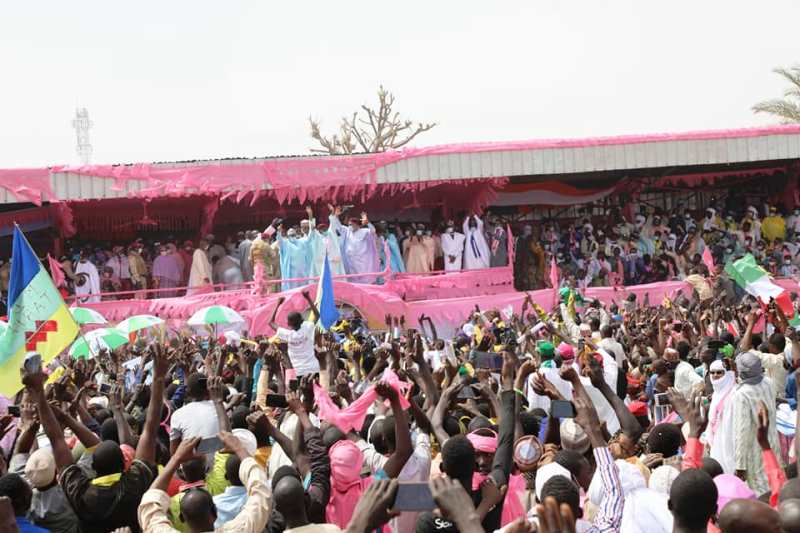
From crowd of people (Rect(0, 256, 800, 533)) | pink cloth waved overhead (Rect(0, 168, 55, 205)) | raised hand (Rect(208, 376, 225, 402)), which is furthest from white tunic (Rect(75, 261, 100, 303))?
raised hand (Rect(208, 376, 225, 402))

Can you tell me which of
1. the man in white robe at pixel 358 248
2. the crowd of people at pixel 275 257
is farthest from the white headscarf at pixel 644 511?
the man in white robe at pixel 358 248

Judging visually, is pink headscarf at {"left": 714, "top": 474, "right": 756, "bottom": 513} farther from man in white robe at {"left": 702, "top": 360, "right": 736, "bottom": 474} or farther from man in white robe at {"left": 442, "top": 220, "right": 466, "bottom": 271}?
man in white robe at {"left": 442, "top": 220, "right": 466, "bottom": 271}

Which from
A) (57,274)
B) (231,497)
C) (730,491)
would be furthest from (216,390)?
(57,274)

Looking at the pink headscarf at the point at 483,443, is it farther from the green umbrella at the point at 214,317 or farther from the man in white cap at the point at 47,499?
the green umbrella at the point at 214,317

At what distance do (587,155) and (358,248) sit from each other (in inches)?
207

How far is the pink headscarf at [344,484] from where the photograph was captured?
496 cm

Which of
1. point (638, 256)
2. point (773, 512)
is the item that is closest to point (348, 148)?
point (638, 256)

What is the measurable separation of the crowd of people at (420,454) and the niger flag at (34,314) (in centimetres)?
173

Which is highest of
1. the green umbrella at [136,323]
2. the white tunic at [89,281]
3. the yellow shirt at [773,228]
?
the yellow shirt at [773,228]

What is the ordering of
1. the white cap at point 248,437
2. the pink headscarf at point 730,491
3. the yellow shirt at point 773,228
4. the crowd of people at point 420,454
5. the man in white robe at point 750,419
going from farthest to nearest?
the yellow shirt at point 773,228 → the man in white robe at point 750,419 → the white cap at point 248,437 → the pink headscarf at point 730,491 → the crowd of people at point 420,454

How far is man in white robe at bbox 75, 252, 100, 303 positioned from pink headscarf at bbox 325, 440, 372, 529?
15.3 metres

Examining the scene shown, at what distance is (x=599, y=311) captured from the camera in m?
13.9

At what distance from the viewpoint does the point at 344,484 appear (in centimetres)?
498

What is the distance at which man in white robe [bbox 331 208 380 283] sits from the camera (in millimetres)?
19922
